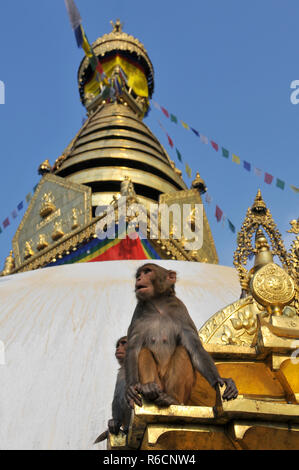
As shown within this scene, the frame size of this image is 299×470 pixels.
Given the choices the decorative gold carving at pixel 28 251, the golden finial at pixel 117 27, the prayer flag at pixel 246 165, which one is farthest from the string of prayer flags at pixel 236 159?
the golden finial at pixel 117 27

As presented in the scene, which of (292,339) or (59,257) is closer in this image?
(292,339)

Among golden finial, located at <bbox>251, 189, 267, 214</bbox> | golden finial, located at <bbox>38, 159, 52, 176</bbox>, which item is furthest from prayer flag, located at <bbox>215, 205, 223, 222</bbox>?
golden finial, located at <bbox>251, 189, 267, 214</bbox>

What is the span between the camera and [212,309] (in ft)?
21.6

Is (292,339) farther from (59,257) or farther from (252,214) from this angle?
(59,257)

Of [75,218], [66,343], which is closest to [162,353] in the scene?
[66,343]

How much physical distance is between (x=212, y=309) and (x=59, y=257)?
6005 mm

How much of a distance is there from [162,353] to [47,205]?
1207 centimetres

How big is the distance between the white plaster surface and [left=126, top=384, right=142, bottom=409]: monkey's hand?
6.99ft

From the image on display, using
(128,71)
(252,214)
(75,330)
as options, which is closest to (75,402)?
(75,330)

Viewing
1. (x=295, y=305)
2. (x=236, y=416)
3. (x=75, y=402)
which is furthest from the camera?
(x=75, y=402)

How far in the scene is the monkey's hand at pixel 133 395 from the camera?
248 cm

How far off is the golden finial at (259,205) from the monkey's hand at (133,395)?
2.47 metres

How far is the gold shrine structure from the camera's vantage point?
2.54 meters

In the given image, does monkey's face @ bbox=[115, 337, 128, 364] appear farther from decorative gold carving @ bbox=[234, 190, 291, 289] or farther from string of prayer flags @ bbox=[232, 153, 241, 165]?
string of prayer flags @ bbox=[232, 153, 241, 165]
